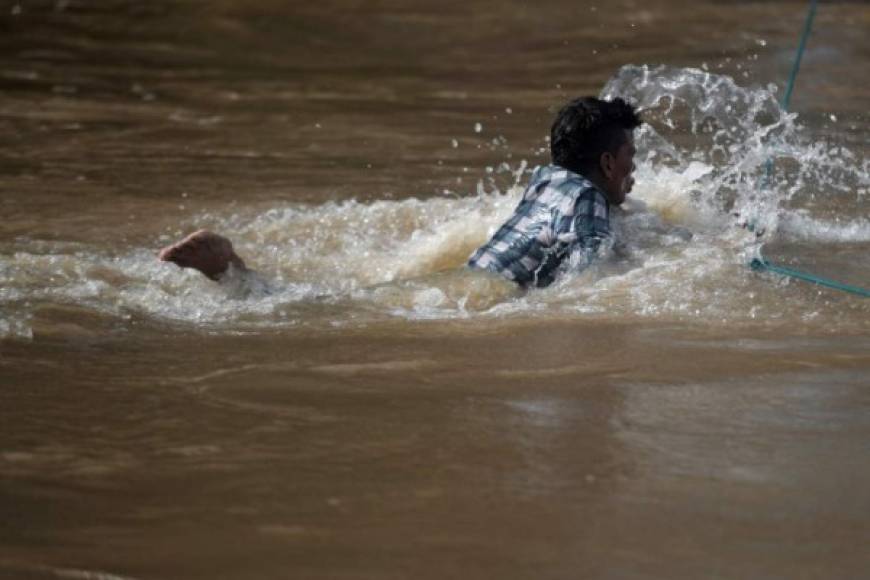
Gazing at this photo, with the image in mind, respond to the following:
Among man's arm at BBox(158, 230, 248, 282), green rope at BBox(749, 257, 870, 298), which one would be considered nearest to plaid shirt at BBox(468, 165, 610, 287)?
green rope at BBox(749, 257, 870, 298)

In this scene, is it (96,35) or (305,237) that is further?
(96,35)

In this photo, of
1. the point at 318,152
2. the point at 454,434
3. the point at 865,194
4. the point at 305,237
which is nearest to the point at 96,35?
the point at 318,152

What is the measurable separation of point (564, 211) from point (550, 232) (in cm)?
10

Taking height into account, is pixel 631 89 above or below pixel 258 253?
above

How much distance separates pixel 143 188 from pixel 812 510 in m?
5.51

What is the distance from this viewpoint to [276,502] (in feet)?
13.0

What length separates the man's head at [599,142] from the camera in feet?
21.0

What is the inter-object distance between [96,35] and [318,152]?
5.31 metres

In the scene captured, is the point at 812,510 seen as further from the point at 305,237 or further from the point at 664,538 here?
the point at 305,237

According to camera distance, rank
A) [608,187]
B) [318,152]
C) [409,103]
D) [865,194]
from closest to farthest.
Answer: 1. [608,187]
2. [865,194]
3. [318,152]
4. [409,103]

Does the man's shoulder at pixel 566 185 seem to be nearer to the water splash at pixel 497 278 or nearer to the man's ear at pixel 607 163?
the man's ear at pixel 607 163

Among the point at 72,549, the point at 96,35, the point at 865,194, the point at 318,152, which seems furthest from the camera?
the point at 96,35

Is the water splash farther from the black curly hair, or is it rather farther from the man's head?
the black curly hair

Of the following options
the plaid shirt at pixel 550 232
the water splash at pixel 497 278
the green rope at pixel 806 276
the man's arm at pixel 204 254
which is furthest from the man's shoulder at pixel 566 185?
the man's arm at pixel 204 254
